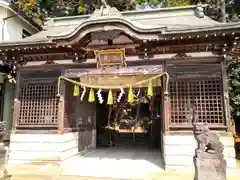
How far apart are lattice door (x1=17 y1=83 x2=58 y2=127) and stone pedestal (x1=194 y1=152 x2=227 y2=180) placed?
5193mm

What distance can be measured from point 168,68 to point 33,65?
5246mm

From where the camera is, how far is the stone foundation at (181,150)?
6271 millimetres

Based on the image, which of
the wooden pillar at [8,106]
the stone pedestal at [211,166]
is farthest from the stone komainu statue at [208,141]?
the wooden pillar at [8,106]

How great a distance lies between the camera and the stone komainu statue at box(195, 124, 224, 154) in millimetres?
4473

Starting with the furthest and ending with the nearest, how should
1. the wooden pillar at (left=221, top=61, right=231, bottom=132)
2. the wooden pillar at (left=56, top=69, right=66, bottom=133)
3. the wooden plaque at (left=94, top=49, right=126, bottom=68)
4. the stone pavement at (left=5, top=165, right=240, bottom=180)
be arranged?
the wooden pillar at (left=56, top=69, right=66, bottom=133) → the wooden plaque at (left=94, top=49, right=126, bottom=68) → the wooden pillar at (left=221, top=61, right=231, bottom=132) → the stone pavement at (left=5, top=165, right=240, bottom=180)

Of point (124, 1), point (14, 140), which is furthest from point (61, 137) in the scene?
point (124, 1)

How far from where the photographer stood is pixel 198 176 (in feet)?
15.1

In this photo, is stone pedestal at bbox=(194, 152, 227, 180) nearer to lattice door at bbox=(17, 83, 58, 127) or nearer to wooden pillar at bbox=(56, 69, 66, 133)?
wooden pillar at bbox=(56, 69, 66, 133)

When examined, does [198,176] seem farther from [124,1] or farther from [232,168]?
[124,1]

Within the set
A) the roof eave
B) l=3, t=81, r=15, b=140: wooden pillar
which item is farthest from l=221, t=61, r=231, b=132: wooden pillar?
the roof eave

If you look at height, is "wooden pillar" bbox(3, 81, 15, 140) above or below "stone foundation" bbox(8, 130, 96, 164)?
above

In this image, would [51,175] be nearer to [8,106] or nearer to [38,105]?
[38,105]

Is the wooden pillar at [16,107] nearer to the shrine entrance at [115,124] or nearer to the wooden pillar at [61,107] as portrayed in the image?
the wooden pillar at [61,107]

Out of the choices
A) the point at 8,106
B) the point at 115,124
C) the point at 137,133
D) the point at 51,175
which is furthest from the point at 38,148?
the point at 137,133
